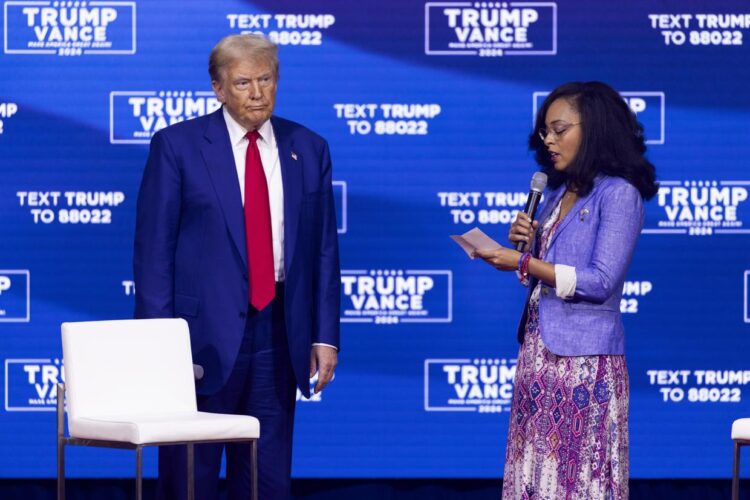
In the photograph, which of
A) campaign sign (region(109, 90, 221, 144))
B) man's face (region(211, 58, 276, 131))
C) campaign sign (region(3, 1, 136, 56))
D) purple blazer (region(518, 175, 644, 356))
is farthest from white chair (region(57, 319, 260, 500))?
campaign sign (region(3, 1, 136, 56))

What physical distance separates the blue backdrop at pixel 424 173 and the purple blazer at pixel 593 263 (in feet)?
5.61

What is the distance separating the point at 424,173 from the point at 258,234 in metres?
1.68

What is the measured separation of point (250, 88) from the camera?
12.8 feet

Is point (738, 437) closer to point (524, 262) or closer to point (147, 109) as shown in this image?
point (524, 262)

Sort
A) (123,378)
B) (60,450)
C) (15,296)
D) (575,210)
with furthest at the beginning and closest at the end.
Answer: (15,296) → (123,378) → (60,450) → (575,210)

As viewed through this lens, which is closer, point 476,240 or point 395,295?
point 476,240

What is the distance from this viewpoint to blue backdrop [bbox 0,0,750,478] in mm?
5426

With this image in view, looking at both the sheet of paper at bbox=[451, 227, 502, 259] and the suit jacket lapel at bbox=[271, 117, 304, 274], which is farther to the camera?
the suit jacket lapel at bbox=[271, 117, 304, 274]

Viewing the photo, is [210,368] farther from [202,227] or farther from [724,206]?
[724,206]

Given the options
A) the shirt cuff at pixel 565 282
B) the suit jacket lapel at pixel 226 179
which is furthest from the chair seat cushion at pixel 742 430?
the suit jacket lapel at pixel 226 179

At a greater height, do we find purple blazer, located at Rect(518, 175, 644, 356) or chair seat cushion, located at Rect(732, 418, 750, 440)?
purple blazer, located at Rect(518, 175, 644, 356)

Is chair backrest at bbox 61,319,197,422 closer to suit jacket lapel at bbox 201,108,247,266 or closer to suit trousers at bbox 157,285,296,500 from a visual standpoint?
suit trousers at bbox 157,285,296,500

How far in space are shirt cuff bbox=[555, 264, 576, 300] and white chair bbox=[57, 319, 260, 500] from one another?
0.96m

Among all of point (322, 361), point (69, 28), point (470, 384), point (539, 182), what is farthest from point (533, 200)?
point (69, 28)
